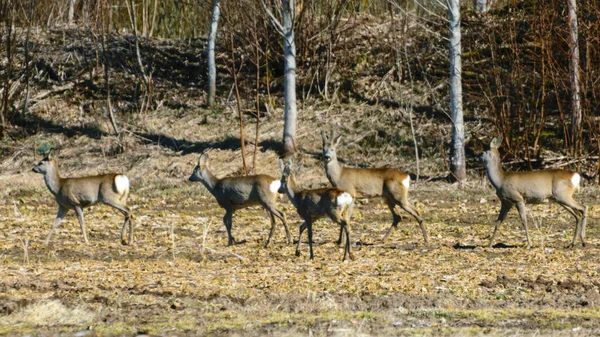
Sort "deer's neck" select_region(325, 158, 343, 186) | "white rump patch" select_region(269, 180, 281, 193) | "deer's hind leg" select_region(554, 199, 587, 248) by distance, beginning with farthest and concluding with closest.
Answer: "deer's neck" select_region(325, 158, 343, 186)
"white rump patch" select_region(269, 180, 281, 193)
"deer's hind leg" select_region(554, 199, 587, 248)

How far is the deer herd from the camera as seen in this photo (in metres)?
11.6

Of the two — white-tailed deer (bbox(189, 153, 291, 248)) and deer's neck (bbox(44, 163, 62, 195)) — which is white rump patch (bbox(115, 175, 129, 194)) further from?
white-tailed deer (bbox(189, 153, 291, 248))

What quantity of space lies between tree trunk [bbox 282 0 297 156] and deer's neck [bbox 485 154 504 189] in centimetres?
817

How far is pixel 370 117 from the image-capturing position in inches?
886

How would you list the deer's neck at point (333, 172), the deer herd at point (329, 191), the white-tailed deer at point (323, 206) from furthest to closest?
1. the deer's neck at point (333, 172)
2. the deer herd at point (329, 191)
3. the white-tailed deer at point (323, 206)

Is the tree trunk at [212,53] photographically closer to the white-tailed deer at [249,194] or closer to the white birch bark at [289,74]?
the white birch bark at [289,74]

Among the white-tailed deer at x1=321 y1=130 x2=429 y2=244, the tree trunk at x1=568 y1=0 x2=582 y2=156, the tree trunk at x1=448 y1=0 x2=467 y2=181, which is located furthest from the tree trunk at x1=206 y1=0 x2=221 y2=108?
the white-tailed deer at x1=321 y1=130 x2=429 y2=244

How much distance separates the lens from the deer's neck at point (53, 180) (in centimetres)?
1349

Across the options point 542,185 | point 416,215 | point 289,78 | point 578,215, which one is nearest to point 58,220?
point 416,215

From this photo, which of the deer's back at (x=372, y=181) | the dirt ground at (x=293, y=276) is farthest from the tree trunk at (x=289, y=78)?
the deer's back at (x=372, y=181)

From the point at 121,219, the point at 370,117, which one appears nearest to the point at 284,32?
the point at 370,117

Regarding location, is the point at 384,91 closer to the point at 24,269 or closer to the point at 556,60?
the point at 556,60

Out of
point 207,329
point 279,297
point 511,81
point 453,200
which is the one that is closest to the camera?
point 207,329

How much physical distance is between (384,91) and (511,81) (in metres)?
4.56
